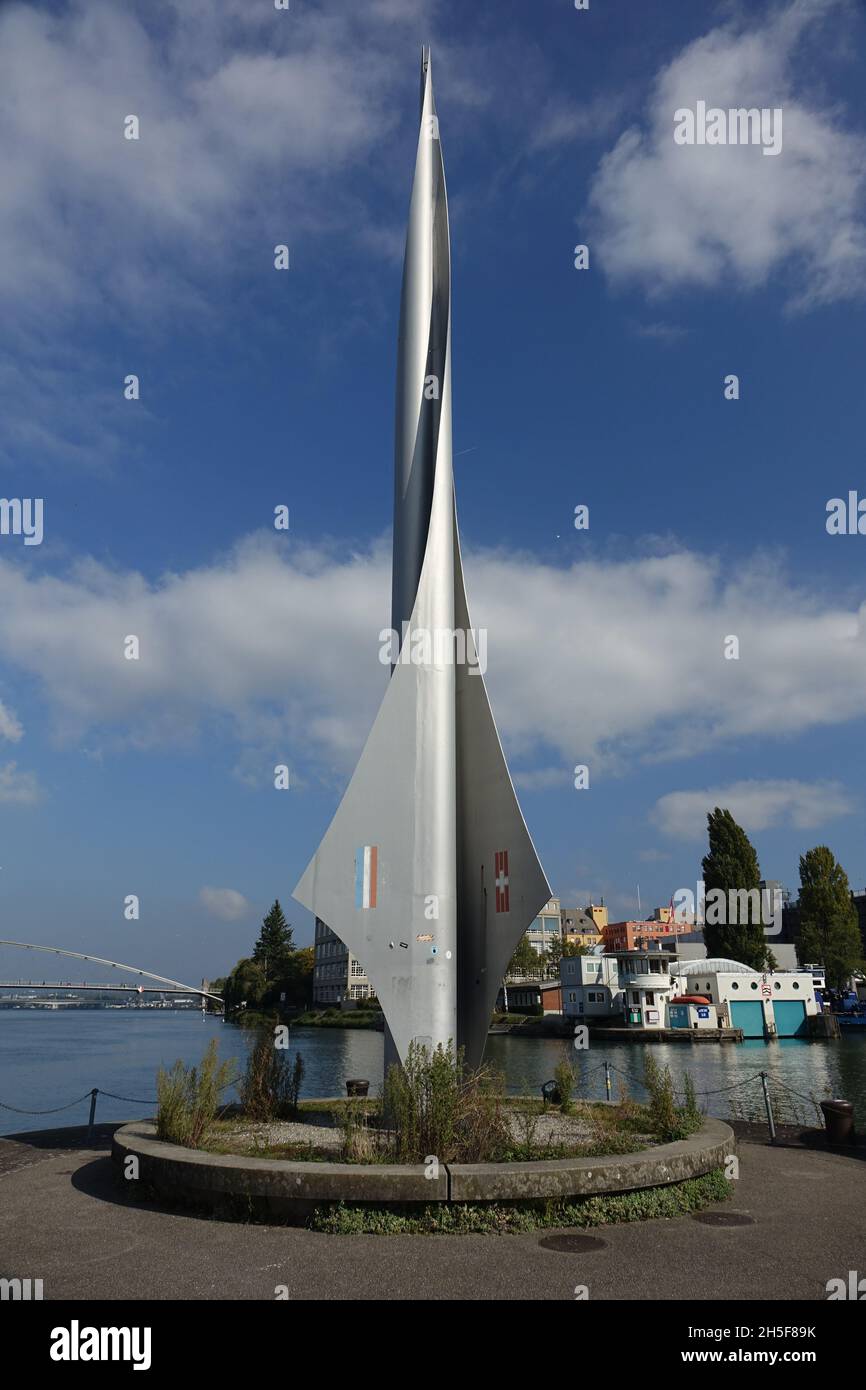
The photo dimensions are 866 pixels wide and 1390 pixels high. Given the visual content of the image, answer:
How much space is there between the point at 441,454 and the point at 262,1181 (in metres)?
11.9

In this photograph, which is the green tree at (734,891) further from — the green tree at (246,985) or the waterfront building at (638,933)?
the green tree at (246,985)

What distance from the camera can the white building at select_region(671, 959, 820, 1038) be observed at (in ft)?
225

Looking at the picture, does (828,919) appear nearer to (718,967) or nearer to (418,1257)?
(718,967)

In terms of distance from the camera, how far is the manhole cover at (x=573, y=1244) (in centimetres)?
830

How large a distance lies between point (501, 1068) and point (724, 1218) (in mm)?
39095

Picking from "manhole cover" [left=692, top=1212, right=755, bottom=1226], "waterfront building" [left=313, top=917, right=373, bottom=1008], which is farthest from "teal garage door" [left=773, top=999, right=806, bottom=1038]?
"manhole cover" [left=692, top=1212, right=755, bottom=1226]

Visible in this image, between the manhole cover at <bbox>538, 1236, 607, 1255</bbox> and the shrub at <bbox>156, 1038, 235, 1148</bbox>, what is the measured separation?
4765mm

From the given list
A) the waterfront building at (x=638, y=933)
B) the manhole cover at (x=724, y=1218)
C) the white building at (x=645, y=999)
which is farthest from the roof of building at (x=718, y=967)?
the manhole cover at (x=724, y=1218)

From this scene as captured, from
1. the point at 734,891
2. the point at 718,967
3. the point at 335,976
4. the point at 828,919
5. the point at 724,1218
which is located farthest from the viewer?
the point at 335,976

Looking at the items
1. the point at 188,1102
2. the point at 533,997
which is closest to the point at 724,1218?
the point at 188,1102

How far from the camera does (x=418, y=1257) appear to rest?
805 cm

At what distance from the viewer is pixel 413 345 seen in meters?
17.1
